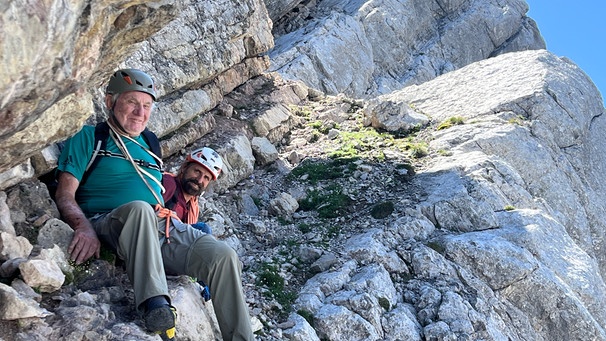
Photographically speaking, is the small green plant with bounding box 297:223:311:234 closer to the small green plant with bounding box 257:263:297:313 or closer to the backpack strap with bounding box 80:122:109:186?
the small green plant with bounding box 257:263:297:313

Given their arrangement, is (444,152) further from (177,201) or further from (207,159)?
(177,201)

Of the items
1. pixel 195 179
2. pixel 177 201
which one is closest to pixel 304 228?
pixel 195 179

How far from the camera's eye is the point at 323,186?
19.1 metres

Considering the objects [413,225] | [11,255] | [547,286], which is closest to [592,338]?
[547,286]

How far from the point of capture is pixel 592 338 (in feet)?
49.4

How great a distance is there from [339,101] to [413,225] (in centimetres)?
1220

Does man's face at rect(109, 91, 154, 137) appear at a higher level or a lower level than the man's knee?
higher

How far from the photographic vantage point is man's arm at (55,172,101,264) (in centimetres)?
809

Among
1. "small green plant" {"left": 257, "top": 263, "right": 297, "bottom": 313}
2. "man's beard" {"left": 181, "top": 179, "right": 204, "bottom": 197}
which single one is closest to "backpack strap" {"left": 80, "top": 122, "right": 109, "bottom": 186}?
"man's beard" {"left": 181, "top": 179, "right": 204, "bottom": 197}

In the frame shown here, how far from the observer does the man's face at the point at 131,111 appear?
8945mm

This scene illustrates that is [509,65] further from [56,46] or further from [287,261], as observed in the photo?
[56,46]

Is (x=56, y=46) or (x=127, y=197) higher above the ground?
(x=56, y=46)

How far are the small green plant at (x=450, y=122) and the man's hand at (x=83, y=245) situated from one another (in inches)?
693

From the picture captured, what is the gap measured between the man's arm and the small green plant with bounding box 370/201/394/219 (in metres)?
9.98
